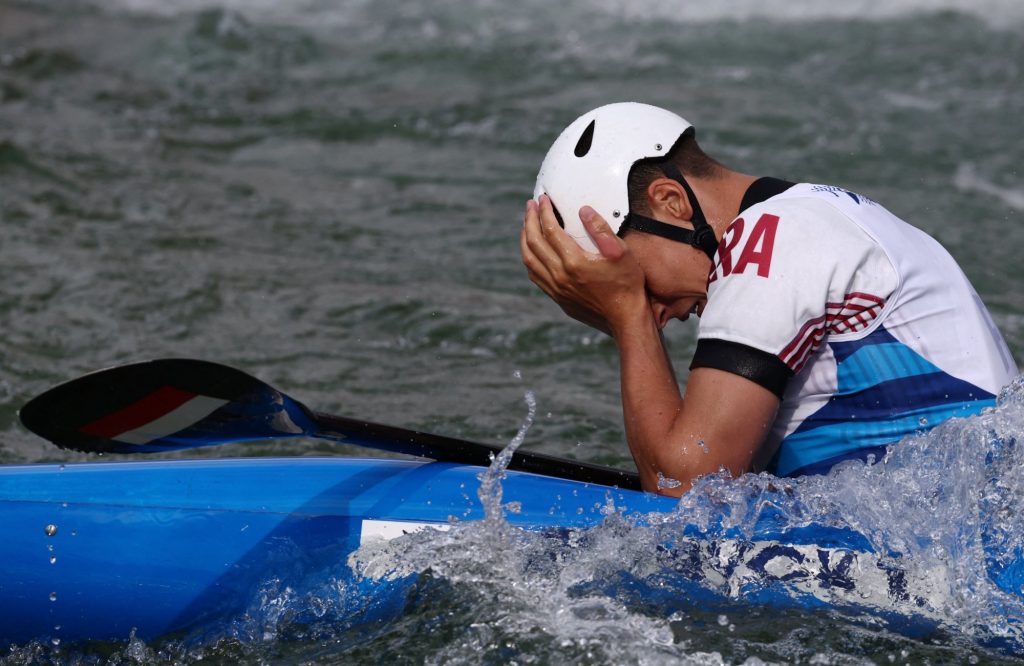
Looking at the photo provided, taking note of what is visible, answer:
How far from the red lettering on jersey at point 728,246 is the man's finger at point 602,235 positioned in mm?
229

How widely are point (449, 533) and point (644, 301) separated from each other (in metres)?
0.74

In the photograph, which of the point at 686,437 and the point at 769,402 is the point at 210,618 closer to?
the point at 686,437

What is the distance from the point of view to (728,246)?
2779 millimetres

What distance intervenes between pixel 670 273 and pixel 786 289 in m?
0.38

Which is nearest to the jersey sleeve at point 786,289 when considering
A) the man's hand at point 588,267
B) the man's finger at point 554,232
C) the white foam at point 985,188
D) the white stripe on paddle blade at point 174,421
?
the man's hand at point 588,267

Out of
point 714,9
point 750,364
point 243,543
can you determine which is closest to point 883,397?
point 750,364

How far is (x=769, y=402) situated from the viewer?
2.72m

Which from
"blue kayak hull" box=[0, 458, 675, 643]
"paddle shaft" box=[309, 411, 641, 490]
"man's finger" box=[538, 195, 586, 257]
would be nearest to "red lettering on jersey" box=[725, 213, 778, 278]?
"man's finger" box=[538, 195, 586, 257]

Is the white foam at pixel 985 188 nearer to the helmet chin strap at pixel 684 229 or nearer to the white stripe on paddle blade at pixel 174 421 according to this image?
the helmet chin strap at pixel 684 229

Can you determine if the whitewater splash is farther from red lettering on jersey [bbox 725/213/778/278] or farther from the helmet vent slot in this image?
the helmet vent slot

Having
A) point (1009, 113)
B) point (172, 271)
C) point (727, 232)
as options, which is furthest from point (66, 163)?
point (1009, 113)

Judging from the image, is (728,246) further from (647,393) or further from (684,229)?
(647,393)

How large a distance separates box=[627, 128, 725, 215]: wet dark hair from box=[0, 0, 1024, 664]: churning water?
71 centimetres

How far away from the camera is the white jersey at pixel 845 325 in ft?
8.78
